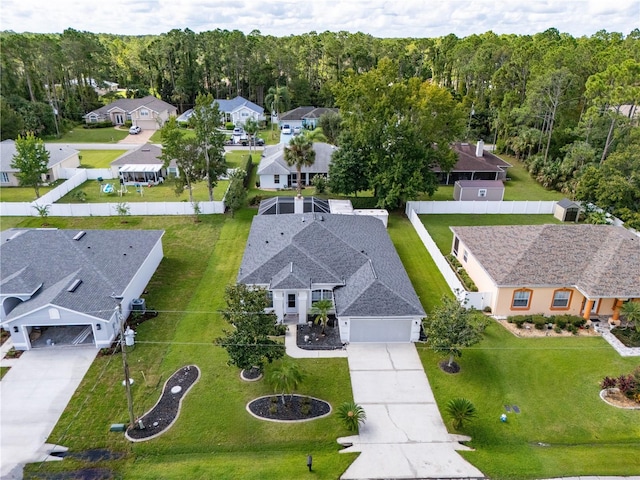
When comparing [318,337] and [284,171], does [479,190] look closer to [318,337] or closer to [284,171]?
[284,171]

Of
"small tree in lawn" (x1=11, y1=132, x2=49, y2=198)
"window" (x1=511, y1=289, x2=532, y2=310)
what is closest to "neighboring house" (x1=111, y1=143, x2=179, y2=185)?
"small tree in lawn" (x1=11, y1=132, x2=49, y2=198)

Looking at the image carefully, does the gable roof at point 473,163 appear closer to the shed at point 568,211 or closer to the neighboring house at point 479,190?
the neighboring house at point 479,190

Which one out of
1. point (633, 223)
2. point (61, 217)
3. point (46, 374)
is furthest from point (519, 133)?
point (46, 374)

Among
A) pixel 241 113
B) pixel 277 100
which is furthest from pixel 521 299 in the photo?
pixel 241 113

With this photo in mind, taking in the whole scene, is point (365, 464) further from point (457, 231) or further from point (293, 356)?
point (457, 231)

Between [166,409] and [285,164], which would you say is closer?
[166,409]

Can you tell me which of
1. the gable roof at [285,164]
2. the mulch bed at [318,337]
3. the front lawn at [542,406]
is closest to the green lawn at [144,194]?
the gable roof at [285,164]
